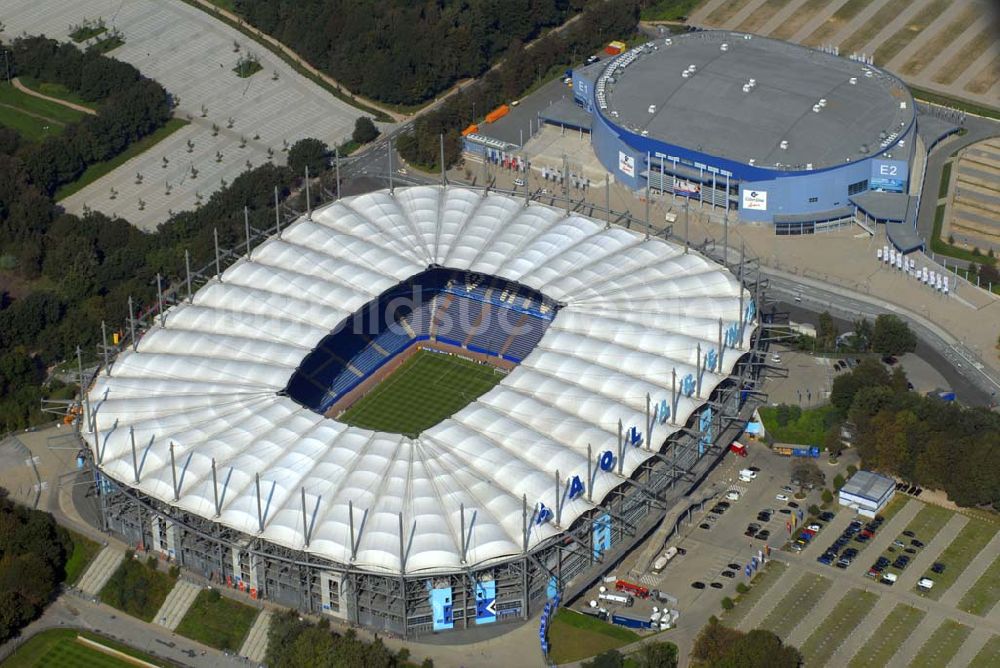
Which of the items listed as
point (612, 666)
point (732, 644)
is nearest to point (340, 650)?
point (612, 666)

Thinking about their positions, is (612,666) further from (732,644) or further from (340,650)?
(340,650)

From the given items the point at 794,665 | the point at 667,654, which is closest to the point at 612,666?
the point at 667,654

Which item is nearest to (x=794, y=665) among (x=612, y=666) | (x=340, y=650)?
(x=612, y=666)

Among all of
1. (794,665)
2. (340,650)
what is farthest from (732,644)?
(340,650)

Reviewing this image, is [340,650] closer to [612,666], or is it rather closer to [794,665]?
[612,666]

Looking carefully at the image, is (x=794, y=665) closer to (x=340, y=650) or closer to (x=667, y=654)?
(x=667, y=654)
